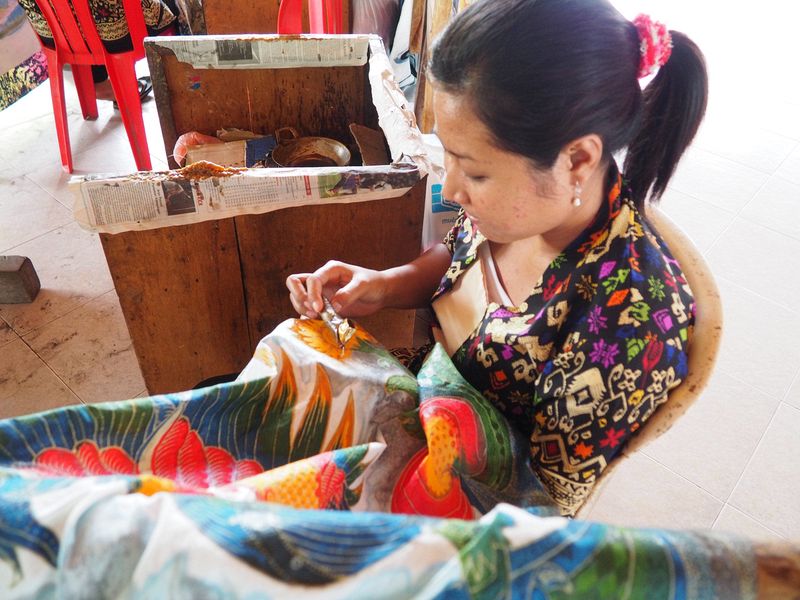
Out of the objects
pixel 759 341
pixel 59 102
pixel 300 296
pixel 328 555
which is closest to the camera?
pixel 328 555

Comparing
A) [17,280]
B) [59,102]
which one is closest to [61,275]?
[17,280]

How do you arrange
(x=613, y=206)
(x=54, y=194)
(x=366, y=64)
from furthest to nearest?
1. (x=54, y=194)
2. (x=366, y=64)
3. (x=613, y=206)

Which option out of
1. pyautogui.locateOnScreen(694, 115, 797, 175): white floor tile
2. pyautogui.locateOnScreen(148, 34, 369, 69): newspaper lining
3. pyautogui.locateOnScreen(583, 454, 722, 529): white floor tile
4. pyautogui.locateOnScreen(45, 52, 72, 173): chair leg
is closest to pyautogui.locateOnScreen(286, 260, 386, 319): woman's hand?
pyautogui.locateOnScreen(148, 34, 369, 69): newspaper lining

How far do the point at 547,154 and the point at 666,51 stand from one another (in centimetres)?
20

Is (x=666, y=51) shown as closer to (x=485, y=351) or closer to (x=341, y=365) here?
(x=485, y=351)

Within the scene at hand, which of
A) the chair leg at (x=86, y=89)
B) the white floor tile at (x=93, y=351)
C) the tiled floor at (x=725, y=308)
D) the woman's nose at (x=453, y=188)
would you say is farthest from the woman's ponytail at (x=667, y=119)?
the chair leg at (x=86, y=89)

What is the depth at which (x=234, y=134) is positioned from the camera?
1.60m

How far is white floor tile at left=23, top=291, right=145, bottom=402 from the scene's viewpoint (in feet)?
5.62

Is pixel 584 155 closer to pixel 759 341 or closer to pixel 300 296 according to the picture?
pixel 300 296

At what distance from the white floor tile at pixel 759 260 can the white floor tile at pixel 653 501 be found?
0.90 m

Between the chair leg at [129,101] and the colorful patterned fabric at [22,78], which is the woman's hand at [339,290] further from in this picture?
the colorful patterned fabric at [22,78]

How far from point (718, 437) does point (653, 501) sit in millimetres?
310

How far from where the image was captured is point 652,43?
0.77 metres

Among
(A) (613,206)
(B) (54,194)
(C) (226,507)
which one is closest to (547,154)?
(A) (613,206)
